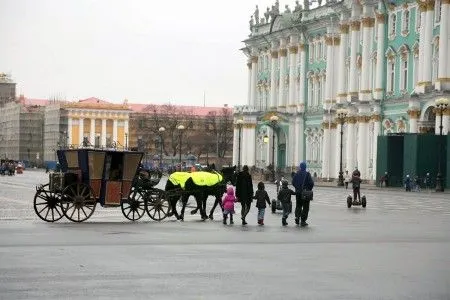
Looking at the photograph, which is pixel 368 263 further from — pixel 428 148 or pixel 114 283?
pixel 428 148

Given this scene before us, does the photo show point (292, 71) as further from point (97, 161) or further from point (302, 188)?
point (97, 161)

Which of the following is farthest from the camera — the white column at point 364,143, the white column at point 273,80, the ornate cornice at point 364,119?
the white column at point 273,80

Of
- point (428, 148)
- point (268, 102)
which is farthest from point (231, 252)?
point (268, 102)

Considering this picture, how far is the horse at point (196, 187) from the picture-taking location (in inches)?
1233

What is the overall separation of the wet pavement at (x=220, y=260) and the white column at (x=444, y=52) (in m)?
40.7

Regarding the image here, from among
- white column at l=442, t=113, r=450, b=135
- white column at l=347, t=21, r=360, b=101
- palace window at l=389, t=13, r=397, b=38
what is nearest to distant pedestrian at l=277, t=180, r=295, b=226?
white column at l=442, t=113, r=450, b=135

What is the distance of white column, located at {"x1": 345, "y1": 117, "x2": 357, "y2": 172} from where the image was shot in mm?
84881

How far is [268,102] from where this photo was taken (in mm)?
111000

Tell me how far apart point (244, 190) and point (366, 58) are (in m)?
54.9

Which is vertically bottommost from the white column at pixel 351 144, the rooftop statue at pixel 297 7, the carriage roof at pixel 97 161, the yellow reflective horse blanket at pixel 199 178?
the yellow reflective horse blanket at pixel 199 178

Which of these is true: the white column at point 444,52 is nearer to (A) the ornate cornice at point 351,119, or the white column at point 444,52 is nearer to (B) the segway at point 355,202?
(A) the ornate cornice at point 351,119

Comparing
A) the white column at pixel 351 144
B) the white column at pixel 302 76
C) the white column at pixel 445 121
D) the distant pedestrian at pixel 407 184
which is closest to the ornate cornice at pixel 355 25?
the white column at pixel 351 144

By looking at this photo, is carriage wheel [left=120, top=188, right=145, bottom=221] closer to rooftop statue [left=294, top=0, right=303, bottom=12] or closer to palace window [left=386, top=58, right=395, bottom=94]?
palace window [left=386, top=58, right=395, bottom=94]

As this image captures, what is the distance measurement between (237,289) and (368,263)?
14.6 ft
